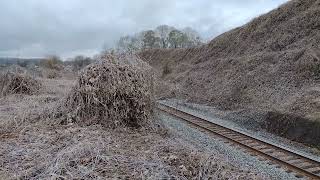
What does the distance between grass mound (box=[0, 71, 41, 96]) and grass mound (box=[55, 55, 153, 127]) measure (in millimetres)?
7472

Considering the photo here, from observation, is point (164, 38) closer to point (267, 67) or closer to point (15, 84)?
point (267, 67)

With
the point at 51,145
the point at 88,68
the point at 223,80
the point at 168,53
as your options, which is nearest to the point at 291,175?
the point at 51,145

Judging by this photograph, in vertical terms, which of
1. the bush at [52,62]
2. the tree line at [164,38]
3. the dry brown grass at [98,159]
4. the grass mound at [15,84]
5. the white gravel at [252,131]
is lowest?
the white gravel at [252,131]

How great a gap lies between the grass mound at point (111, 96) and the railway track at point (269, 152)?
2865 mm

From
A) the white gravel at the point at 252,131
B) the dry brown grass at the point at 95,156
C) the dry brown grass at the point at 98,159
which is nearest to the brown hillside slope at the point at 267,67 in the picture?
the white gravel at the point at 252,131

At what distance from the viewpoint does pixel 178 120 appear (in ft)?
49.8

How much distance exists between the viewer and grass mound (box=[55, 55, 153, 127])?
10.1 m

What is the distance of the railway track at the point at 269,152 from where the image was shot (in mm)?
8661

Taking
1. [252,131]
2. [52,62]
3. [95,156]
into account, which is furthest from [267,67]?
[52,62]

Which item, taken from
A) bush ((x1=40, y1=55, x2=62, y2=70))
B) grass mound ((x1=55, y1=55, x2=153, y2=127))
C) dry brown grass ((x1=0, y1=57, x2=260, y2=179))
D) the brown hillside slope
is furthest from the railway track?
bush ((x1=40, y1=55, x2=62, y2=70))

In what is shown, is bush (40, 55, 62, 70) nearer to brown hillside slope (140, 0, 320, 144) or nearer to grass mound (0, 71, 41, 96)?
brown hillside slope (140, 0, 320, 144)

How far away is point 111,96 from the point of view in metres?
10.2

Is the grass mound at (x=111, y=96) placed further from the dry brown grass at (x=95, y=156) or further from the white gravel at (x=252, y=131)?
the white gravel at (x=252, y=131)

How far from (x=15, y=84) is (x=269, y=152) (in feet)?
38.9
